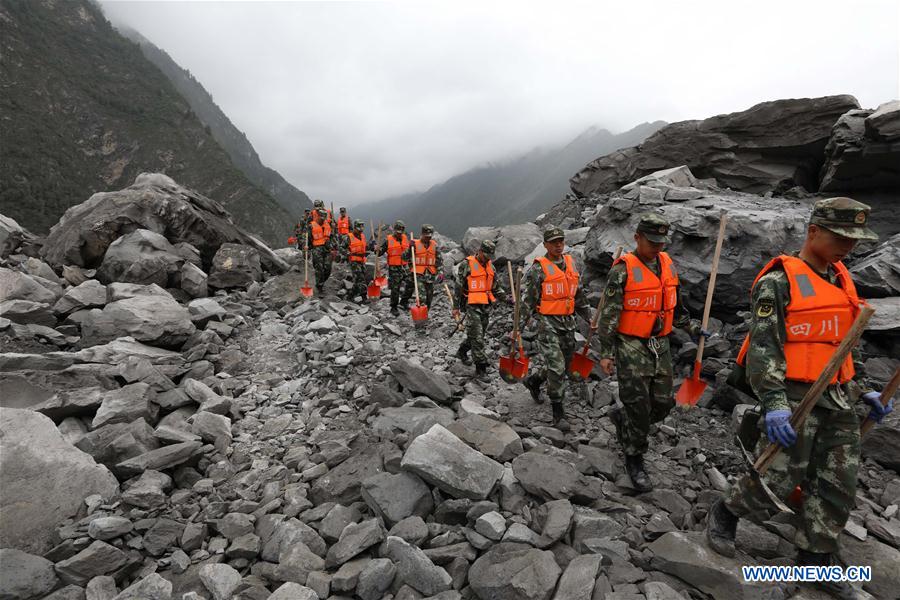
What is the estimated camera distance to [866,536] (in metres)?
3.49

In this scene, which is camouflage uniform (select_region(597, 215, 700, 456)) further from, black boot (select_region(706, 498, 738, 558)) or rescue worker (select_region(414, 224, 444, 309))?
rescue worker (select_region(414, 224, 444, 309))

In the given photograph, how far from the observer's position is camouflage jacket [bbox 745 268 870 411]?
2840 millimetres

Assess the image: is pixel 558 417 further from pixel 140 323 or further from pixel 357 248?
pixel 357 248

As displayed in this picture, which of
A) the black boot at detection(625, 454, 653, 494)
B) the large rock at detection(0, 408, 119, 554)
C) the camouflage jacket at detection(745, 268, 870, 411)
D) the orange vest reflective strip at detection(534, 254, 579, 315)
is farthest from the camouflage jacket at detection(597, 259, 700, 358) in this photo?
the large rock at detection(0, 408, 119, 554)

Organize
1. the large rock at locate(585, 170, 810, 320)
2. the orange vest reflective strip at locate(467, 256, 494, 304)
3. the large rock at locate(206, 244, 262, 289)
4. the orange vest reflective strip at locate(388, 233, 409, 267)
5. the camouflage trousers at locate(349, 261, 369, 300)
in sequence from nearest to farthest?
the large rock at locate(585, 170, 810, 320)
the orange vest reflective strip at locate(467, 256, 494, 304)
the orange vest reflective strip at locate(388, 233, 409, 267)
the large rock at locate(206, 244, 262, 289)
the camouflage trousers at locate(349, 261, 369, 300)

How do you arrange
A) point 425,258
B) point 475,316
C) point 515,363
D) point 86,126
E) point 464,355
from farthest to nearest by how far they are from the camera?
point 86,126, point 425,258, point 464,355, point 475,316, point 515,363

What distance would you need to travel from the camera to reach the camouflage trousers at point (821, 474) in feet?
9.43

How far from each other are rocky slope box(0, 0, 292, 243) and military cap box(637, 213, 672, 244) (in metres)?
66.8

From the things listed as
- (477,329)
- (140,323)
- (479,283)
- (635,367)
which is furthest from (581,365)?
(140,323)

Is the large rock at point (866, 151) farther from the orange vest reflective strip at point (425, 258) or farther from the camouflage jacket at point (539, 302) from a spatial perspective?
the orange vest reflective strip at point (425, 258)

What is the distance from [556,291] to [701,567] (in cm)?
356

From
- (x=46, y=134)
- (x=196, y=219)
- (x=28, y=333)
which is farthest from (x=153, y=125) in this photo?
(x=28, y=333)

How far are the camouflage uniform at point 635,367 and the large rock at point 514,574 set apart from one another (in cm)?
Result: 177

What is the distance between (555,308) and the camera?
19.2ft
